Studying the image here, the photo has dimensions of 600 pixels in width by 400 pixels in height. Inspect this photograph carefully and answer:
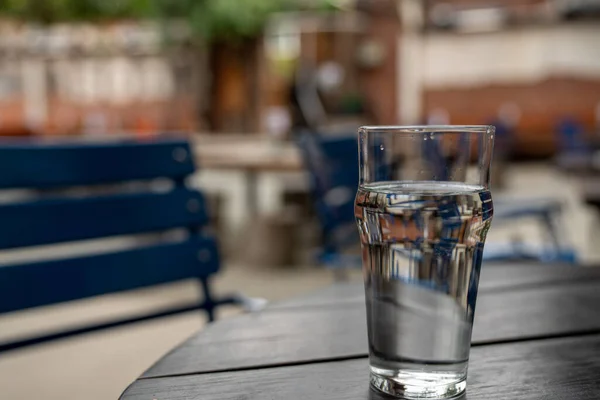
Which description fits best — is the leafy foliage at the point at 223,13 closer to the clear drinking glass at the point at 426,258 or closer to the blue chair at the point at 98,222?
the blue chair at the point at 98,222

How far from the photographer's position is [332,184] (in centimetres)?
234

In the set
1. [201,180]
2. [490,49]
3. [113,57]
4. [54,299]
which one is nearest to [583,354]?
[54,299]

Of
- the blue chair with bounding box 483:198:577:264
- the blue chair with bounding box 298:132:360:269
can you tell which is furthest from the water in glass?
the blue chair with bounding box 483:198:577:264

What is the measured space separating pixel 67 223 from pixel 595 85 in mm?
13072

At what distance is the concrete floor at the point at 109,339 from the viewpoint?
2.57 m

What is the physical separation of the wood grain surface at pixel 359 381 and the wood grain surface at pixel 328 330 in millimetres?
25

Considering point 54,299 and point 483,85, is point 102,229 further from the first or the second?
point 483,85

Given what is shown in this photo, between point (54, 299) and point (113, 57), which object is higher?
point (113, 57)

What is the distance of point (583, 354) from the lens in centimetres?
62

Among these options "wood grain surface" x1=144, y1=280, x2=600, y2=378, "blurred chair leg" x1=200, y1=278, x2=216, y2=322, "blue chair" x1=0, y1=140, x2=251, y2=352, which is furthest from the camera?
"blurred chair leg" x1=200, y1=278, x2=216, y2=322

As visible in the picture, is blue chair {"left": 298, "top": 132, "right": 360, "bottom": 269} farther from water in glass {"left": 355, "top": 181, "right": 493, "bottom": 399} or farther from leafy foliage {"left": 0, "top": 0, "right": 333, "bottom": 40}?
leafy foliage {"left": 0, "top": 0, "right": 333, "bottom": 40}

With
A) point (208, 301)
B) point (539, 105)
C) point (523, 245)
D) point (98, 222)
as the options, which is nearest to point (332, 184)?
point (523, 245)

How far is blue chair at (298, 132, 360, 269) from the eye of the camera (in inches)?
87.4

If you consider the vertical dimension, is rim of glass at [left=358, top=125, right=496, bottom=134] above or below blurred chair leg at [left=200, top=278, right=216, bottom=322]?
above
